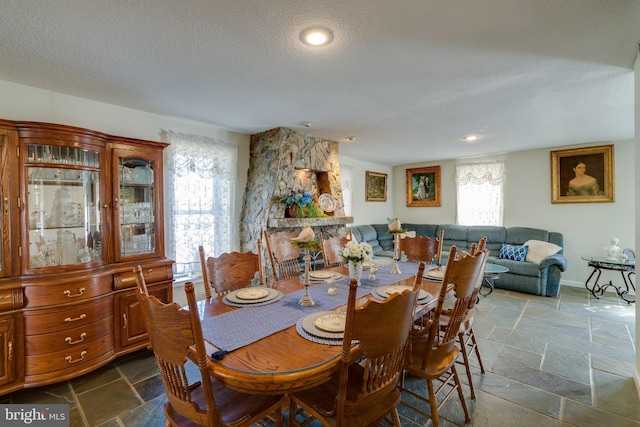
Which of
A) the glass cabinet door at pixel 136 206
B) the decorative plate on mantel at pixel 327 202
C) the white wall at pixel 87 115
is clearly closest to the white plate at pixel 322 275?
the glass cabinet door at pixel 136 206

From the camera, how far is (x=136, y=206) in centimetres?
282

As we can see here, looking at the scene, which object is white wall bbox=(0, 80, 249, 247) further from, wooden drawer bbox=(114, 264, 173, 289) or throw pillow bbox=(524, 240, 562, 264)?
throw pillow bbox=(524, 240, 562, 264)

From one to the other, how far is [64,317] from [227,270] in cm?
134

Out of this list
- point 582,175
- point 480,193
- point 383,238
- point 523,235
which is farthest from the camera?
point 383,238

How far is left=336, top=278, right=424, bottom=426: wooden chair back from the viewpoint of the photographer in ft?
3.42

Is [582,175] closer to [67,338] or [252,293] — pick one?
[252,293]

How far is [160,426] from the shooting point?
1.79 meters

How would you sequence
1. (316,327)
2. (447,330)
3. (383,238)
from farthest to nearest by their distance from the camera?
(383,238) < (447,330) < (316,327)

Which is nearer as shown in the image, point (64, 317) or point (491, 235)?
point (64, 317)

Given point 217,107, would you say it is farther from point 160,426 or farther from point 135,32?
point 160,426

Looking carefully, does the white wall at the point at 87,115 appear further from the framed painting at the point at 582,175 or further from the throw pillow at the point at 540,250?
the framed painting at the point at 582,175

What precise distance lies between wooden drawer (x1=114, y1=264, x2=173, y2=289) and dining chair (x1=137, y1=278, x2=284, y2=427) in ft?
5.23

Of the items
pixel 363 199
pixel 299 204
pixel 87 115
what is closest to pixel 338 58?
pixel 299 204

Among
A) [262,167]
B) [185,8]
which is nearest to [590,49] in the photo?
[185,8]
